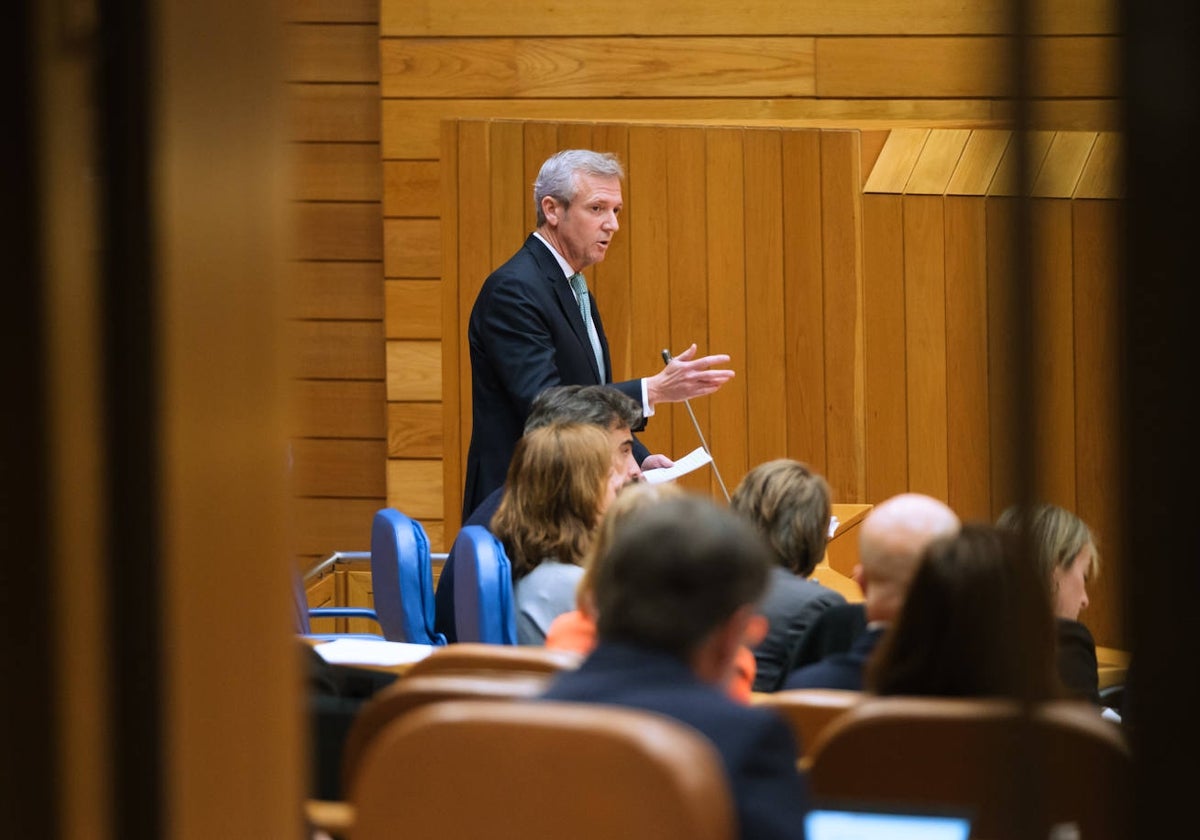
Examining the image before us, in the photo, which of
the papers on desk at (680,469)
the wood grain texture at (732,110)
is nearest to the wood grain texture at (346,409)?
the wood grain texture at (732,110)

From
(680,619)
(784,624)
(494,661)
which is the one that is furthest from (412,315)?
(680,619)

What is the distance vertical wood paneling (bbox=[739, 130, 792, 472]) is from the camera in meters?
5.61

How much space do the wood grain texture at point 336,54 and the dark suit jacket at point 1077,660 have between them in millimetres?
4179

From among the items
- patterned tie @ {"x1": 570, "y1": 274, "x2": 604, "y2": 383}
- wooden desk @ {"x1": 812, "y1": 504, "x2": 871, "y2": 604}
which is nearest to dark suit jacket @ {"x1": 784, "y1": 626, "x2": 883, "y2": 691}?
wooden desk @ {"x1": 812, "y1": 504, "x2": 871, "y2": 604}

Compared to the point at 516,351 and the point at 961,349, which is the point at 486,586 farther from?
the point at 961,349

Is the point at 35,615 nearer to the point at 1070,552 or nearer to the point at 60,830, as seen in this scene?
the point at 60,830

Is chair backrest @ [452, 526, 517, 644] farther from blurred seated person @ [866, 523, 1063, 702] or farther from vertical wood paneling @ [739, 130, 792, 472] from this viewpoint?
vertical wood paneling @ [739, 130, 792, 472]

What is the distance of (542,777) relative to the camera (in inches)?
52.7

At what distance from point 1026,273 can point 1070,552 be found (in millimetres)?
1532

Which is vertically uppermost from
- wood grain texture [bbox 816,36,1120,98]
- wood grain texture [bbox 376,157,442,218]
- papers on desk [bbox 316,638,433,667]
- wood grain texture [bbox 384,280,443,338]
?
wood grain texture [bbox 816,36,1120,98]

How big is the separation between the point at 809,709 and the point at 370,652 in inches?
46.4

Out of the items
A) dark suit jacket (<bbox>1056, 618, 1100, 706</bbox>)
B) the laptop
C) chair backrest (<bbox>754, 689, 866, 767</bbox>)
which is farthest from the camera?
dark suit jacket (<bbox>1056, 618, 1100, 706</bbox>)

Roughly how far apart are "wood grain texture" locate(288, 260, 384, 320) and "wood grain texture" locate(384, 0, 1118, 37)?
909 millimetres

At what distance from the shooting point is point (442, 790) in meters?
1.40
